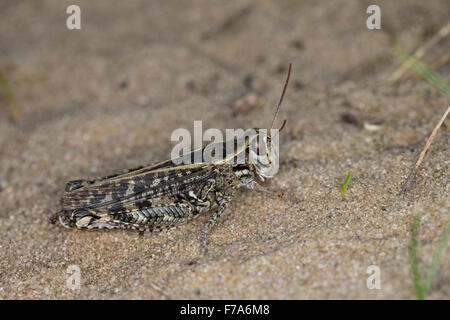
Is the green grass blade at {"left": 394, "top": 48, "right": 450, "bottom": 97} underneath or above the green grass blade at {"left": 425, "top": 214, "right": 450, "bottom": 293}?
above

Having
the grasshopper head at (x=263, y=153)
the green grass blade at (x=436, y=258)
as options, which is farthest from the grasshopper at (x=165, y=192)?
the green grass blade at (x=436, y=258)

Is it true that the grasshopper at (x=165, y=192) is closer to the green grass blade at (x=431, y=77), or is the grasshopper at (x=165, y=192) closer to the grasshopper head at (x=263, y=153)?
A: the grasshopper head at (x=263, y=153)

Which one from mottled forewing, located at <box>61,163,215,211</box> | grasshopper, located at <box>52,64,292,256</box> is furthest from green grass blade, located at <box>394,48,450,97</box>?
mottled forewing, located at <box>61,163,215,211</box>

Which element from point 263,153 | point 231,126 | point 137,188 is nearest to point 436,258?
point 263,153

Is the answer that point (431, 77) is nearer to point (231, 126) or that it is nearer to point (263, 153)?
point (263, 153)

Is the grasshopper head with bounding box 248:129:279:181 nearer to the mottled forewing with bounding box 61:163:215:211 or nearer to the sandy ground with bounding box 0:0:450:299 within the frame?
the sandy ground with bounding box 0:0:450:299

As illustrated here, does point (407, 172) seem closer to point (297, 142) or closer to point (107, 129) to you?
point (297, 142)
